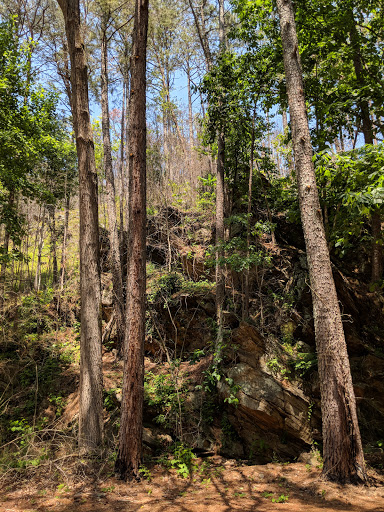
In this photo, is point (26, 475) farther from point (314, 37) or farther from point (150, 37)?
point (150, 37)

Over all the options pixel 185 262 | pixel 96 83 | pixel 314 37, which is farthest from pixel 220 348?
pixel 96 83

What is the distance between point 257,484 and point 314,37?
31.1 ft

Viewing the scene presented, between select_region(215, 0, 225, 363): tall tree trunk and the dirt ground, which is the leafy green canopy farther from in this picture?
the dirt ground

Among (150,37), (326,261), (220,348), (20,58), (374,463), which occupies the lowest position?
(374,463)

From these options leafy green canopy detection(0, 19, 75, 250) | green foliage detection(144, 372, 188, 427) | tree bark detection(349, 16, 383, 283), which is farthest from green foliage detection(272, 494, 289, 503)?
leafy green canopy detection(0, 19, 75, 250)

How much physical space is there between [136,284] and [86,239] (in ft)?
4.66

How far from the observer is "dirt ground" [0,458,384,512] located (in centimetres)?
404

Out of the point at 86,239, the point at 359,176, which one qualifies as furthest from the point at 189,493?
the point at 359,176

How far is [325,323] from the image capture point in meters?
5.20

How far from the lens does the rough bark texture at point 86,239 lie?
5.76 m

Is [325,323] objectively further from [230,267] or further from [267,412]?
[230,267]

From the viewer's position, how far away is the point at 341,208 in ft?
25.1

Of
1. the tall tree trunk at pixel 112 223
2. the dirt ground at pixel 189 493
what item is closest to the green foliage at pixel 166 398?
the dirt ground at pixel 189 493

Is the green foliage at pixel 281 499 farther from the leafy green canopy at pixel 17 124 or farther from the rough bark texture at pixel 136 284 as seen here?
the leafy green canopy at pixel 17 124
